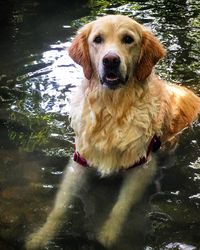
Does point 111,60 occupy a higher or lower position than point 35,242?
higher

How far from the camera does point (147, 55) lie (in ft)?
15.6

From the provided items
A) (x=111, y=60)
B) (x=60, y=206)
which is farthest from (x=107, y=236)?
(x=111, y=60)

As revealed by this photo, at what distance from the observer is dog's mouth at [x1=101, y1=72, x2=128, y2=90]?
4.45 metres

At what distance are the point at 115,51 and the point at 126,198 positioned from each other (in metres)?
1.37

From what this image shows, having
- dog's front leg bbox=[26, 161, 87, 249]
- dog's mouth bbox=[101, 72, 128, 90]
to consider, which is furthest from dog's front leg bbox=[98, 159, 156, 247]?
dog's mouth bbox=[101, 72, 128, 90]

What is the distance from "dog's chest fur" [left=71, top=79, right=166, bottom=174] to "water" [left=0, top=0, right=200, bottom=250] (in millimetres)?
328

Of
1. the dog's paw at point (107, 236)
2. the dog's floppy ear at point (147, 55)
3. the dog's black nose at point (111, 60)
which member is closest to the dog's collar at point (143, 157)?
the dog's floppy ear at point (147, 55)

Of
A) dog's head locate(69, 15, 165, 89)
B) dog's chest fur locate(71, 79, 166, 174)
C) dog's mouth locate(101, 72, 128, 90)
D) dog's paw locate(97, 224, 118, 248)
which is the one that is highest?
dog's head locate(69, 15, 165, 89)

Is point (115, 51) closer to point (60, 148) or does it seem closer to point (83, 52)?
point (83, 52)

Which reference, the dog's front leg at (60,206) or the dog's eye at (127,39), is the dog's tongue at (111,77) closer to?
the dog's eye at (127,39)

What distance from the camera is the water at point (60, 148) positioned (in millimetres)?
4336

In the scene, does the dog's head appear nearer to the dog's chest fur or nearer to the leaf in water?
the dog's chest fur

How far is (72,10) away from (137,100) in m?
5.67

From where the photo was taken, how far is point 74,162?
16.7ft
